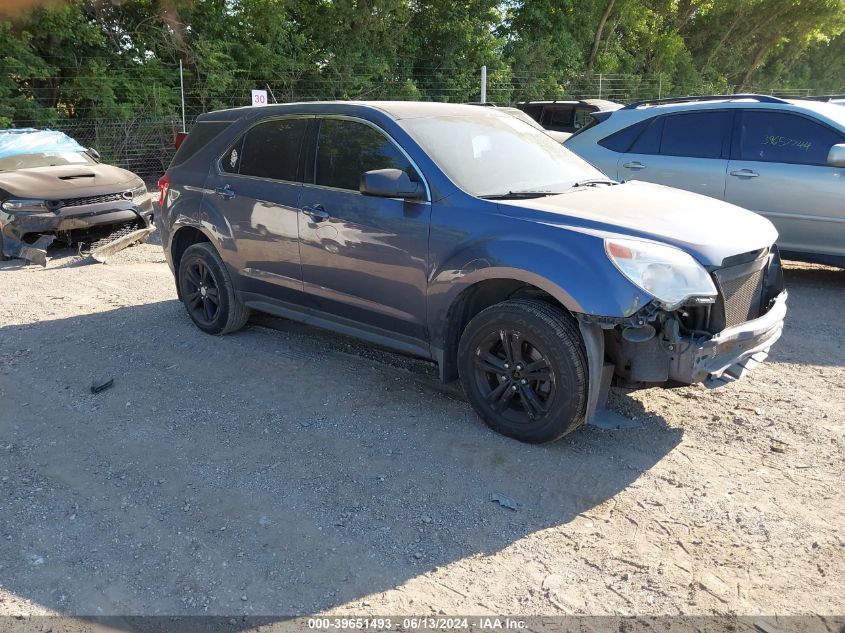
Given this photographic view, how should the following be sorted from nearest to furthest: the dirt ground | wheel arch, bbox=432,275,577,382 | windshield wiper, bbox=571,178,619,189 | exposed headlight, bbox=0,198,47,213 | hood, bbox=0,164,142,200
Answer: the dirt ground, wheel arch, bbox=432,275,577,382, windshield wiper, bbox=571,178,619,189, exposed headlight, bbox=0,198,47,213, hood, bbox=0,164,142,200

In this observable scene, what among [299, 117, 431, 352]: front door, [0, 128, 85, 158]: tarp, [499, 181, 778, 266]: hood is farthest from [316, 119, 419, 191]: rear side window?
[0, 128, 85, 158]: tarp

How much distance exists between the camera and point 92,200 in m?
9.03

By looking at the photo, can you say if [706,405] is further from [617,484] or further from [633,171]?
[633,171]

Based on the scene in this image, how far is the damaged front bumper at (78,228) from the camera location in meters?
A: 8.57

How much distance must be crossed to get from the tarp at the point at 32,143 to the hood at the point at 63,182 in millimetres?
520

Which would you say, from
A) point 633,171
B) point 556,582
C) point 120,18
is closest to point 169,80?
point 120,18

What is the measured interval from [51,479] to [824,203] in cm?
663

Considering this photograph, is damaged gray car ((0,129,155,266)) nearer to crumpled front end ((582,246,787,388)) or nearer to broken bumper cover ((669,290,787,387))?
crumpled front end ((582,246,787,388))

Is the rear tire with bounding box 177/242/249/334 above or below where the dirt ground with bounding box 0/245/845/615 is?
above

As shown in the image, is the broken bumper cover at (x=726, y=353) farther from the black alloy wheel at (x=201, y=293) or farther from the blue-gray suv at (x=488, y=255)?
the black alloy wheel at (x=201, y=293)

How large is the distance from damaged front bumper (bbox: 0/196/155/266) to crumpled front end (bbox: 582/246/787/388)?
23.1ft

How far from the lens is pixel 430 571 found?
119 inches

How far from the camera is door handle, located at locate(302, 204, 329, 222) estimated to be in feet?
15.9

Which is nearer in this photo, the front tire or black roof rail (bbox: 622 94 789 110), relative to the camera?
the front tire
